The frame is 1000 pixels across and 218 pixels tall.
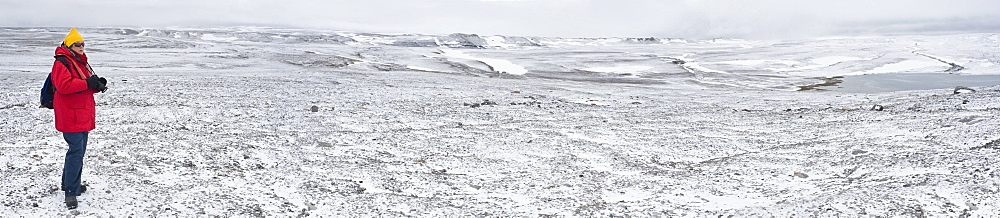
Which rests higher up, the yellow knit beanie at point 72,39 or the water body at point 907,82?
the yellow knit beanie at point 72,39

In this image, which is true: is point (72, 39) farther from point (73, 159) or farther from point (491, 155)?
point (491, 155)

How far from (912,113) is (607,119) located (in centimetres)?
578

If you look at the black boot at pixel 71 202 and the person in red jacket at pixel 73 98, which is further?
the black boot at pixel 71 202

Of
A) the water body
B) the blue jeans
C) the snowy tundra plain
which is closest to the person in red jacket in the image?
the blue jeans

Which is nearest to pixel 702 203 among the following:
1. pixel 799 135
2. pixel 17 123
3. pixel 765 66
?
pixel 799 135

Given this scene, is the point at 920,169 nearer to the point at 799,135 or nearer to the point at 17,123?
the point at 799,135

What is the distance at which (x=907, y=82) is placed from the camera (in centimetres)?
2898

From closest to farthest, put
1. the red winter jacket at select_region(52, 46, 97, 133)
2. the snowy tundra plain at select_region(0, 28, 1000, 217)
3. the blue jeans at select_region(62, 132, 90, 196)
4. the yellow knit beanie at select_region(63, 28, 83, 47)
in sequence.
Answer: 1. the red winter jacket at select_region(52, 46, 97, 133)
2. the yellow knit beanie at select_region(63, 28, 83, 47)
3. the blue jeans at select_region(62, 132, 90, 196)
4. the snowy tundra plain at select_region(0, 28, 1000, 217)

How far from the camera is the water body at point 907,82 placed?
1021 inches

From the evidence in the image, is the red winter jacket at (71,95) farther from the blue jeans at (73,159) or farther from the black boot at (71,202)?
the black boot at (71,202)

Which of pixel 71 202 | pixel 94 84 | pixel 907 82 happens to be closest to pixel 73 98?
pixel 94 84

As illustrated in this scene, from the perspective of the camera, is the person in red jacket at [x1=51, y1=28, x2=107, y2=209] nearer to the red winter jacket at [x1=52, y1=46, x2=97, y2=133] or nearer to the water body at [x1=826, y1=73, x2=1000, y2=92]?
the red winter jacket at [x1=52, y1=46, x2=97, y2=133]

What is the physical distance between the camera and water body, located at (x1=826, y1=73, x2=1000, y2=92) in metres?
25.9

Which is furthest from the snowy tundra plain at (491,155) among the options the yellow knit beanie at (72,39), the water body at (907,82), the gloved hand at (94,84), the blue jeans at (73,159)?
the water body at (907,82)
